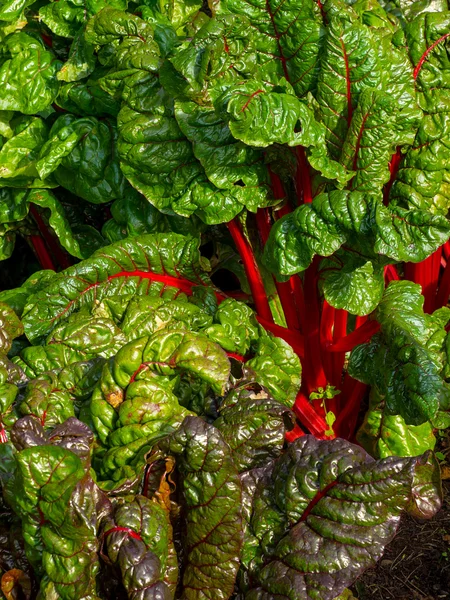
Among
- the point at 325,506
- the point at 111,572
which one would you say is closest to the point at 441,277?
the point at 325,506

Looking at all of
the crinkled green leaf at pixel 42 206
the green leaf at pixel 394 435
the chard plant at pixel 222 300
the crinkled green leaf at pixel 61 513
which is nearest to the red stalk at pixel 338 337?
the chard plant at pixel 222 300

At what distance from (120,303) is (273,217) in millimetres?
597

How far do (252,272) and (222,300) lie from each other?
0.14 metres

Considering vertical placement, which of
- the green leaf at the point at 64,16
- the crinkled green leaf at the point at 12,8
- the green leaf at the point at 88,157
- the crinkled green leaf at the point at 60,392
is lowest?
the crinkled green leaf at the point at 60,392

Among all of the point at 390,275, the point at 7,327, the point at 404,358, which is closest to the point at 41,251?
the point at 7,327

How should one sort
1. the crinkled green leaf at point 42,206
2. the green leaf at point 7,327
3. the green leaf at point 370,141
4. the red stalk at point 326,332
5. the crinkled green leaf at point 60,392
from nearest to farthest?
the crinkled green leaf at point 60,392 < the green leaf at point 370,141 < the green leaf at point 7,327 < the red stalk at point 326,332 < the crinkled green leaf at point 42,206

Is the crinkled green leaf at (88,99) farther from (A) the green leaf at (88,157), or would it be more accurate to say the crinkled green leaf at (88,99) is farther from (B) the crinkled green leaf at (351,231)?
(B) the crinkled green leaf at (351,231)

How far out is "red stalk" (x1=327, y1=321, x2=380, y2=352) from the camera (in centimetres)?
246

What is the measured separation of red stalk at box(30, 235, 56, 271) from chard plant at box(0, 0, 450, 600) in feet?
0.98

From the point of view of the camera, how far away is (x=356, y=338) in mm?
2512

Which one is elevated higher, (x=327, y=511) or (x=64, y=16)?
(x=64, y=16)

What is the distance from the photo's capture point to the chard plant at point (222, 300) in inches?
69.6

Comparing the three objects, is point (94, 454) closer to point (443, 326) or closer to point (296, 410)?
point (296, 410)

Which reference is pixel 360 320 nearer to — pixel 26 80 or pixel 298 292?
pixel 298 292
